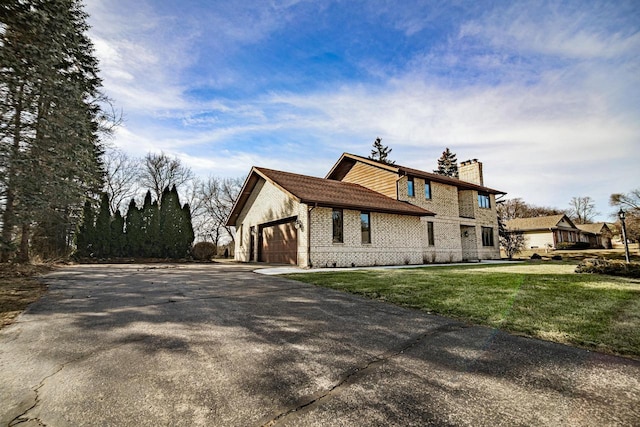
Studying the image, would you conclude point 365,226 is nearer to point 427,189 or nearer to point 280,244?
point 280,244

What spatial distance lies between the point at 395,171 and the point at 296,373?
17.7 metres

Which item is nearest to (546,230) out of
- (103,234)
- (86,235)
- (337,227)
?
(337,227)

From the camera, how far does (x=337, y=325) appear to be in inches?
178

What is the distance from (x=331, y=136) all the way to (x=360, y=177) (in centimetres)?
599

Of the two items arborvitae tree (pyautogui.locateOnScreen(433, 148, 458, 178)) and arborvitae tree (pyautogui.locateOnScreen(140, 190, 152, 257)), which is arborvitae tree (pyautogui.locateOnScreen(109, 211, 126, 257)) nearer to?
arborvitae tree (pyautogui.locateOnScreen(140, 190, 152, 257))

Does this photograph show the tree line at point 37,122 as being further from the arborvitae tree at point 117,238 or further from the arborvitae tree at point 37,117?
the arborvitae tree at point 117,238

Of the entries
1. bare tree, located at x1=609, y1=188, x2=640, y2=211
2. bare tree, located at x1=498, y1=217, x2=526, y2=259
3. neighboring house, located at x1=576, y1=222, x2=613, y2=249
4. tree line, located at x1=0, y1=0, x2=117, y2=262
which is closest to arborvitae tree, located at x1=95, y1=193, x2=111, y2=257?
tree line, located at x1=0, y1=0, x2=117, y2=262

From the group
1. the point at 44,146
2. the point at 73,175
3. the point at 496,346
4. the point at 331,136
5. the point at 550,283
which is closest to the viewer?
the point at 496,346

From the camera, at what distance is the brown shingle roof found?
1510 centimetres

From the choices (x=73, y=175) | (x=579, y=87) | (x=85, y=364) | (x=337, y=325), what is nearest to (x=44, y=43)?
(x=73, y=175)

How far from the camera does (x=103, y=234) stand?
73.5ft

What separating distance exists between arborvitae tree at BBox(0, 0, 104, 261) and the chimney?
2678cm

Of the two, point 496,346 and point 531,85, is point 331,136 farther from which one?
point 496,346

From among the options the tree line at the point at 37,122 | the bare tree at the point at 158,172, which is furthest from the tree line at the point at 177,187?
the tree line at the point at 37,122
